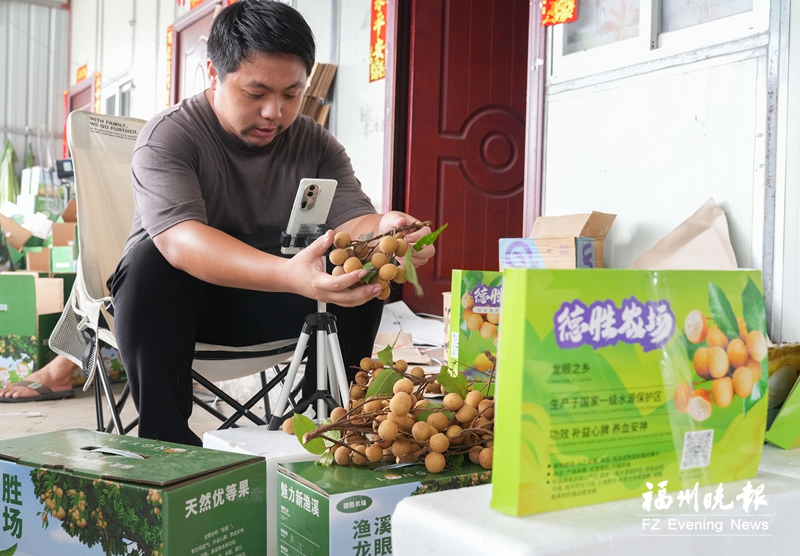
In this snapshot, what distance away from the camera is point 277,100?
1.57 meters

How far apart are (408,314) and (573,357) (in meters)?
2.87

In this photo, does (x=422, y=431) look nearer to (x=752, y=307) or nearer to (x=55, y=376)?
(x=752, y=307)

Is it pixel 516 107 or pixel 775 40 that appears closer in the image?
pixel 775 40

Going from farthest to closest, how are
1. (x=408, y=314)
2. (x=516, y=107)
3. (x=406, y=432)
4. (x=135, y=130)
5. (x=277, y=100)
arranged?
(x=516, y=107) → (x=408, y=314) → (x=135, y=130) → (x=277, y=100) → (x=406, y=432)

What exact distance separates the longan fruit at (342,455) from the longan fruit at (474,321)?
43 centimetres

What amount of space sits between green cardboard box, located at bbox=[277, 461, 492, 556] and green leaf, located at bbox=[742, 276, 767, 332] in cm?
31

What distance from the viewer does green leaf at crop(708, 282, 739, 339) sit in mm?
662

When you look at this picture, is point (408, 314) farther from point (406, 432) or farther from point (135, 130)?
point (406, 432)

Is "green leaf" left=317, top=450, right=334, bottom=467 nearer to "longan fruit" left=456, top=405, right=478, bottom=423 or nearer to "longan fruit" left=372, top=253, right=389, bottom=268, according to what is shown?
"longan fruit" left=456, top=405, right=478, bottom=423

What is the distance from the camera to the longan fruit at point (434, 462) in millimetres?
778

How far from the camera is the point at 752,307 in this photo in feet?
2.28

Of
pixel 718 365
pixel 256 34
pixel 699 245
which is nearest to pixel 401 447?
pixel 718 365

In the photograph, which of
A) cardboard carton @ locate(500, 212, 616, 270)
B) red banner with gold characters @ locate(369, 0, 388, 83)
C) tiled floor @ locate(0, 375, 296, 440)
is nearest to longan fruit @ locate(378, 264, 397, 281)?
cardboard carton @ locate(500, 212, 616, 270)

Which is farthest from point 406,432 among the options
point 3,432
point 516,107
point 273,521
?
→ point 516,107
